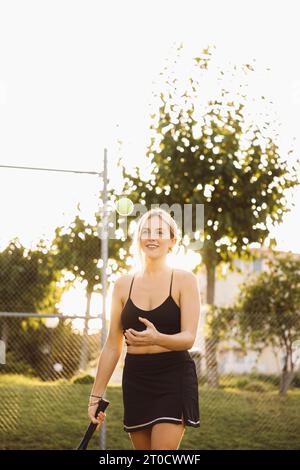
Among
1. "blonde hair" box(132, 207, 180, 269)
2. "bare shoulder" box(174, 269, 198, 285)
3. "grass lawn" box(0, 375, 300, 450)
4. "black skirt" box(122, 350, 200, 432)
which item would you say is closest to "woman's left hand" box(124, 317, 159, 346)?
"black skirt" box(122, 350, 200, 432)

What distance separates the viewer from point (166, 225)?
10.1 feet

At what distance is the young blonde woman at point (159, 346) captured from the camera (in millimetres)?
2902

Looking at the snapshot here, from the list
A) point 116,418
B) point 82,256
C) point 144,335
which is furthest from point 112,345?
point 116,418

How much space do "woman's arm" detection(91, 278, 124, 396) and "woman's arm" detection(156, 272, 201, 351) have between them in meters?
0.31

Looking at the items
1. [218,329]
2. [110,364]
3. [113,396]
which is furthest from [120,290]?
[218,329]

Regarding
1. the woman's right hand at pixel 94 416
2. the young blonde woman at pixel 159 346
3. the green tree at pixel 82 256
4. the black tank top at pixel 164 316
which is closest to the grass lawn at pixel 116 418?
the green tree at pixel 82 256

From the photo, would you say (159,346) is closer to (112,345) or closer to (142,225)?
(112,345)

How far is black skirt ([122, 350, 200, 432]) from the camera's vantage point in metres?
2.92

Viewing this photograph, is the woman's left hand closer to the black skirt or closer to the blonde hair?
the black skirt

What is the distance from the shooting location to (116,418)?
8.44m

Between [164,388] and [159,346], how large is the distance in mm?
175
